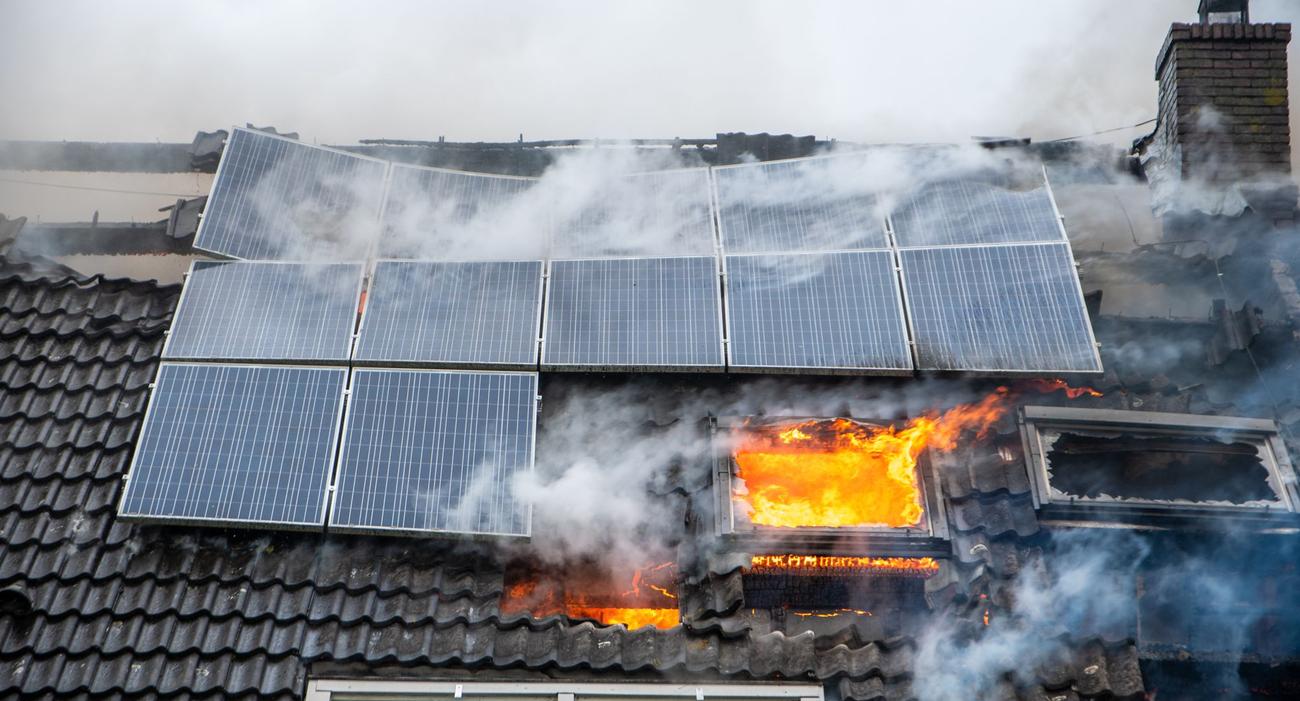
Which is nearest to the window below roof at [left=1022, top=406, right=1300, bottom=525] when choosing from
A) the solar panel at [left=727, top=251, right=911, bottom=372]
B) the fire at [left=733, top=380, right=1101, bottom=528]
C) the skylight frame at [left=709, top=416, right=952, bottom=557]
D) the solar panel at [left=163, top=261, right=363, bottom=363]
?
the fire at [left=733, top=380, right=1101, bottom=528]

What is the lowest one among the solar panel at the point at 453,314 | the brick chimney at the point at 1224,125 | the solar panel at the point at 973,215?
the solar panel at the point at 453,314

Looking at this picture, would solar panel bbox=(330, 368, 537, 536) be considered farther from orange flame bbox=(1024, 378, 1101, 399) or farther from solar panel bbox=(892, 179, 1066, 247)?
orange flame bbox=(1024, 378, 1101, 399)

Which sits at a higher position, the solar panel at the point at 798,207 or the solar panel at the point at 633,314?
the solar panel at the point at 798,207

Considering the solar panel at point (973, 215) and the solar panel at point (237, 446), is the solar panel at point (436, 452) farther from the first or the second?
the solar panel at point (973, 215)

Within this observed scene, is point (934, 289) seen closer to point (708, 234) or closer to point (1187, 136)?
point (708, 234)

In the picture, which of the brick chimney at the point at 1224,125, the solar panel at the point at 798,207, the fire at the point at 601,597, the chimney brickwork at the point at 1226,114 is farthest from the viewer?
the chimney brickwork at the point at 1226,114

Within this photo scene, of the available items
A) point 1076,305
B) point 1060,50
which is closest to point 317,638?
point 1076,305

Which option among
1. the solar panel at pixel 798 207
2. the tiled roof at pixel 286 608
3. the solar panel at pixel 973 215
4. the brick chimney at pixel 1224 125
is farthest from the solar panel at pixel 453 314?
the brick chimney at pixel 1224 125

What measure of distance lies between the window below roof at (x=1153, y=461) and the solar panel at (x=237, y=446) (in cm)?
619

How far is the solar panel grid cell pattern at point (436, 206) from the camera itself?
1009 centimetres

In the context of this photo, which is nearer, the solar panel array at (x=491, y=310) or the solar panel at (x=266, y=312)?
the solar panel array at (x=491, y=310)

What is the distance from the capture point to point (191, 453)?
A: 893 cm

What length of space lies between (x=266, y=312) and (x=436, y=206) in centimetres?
191

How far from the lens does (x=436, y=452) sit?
894 cm
